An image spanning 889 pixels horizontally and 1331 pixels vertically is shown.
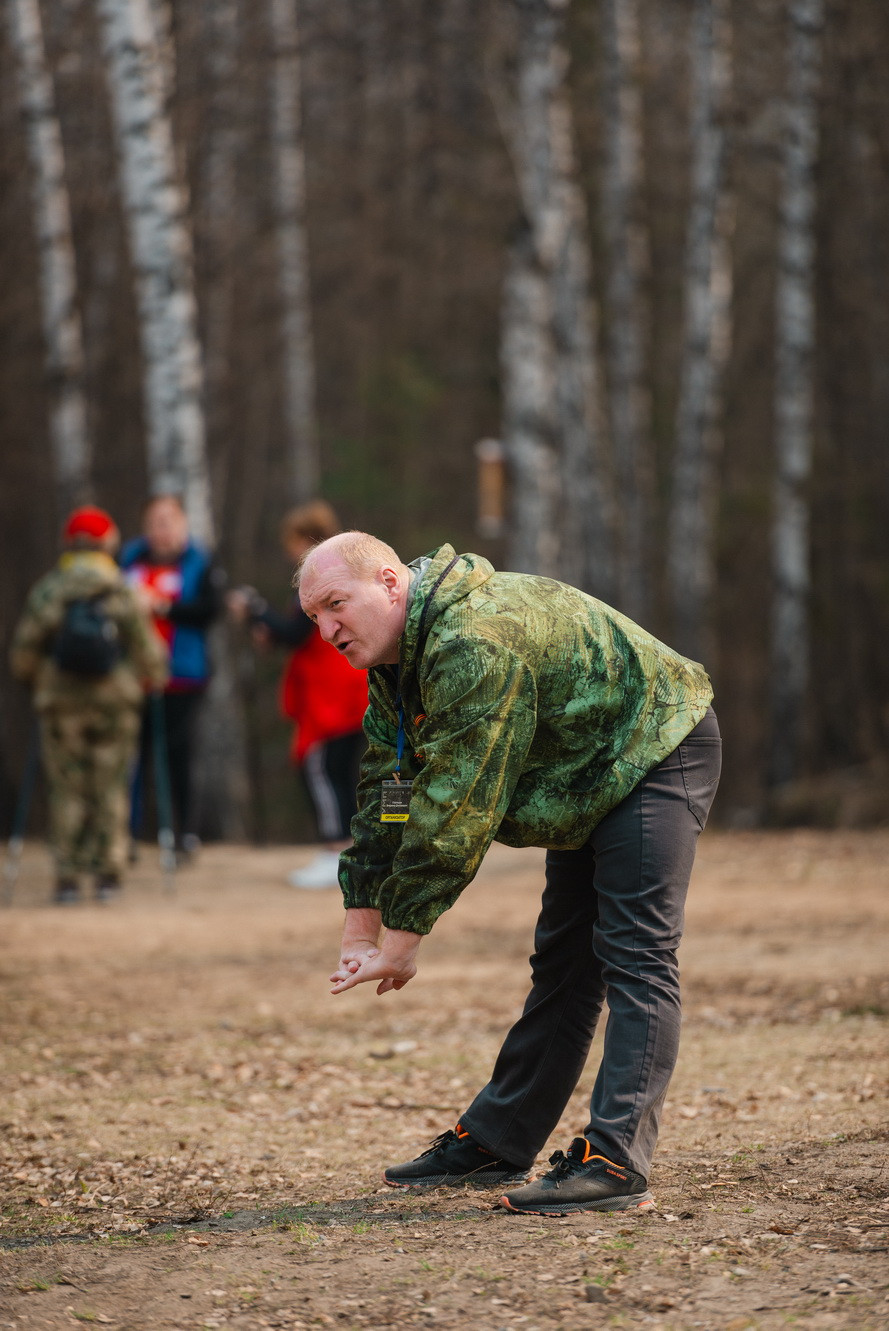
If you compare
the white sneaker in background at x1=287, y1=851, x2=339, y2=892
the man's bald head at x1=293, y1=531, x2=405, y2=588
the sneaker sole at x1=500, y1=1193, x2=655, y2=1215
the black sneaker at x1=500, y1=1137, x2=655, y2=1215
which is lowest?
the white sneaker in background at x1=287, y1=851, x2=339, y2=892

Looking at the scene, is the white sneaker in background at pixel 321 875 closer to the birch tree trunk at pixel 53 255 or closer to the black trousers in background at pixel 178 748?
the black trousers in background at pixel 178 748

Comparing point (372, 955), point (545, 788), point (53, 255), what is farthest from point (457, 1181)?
point (53, 255)

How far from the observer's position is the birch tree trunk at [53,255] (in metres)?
13.9

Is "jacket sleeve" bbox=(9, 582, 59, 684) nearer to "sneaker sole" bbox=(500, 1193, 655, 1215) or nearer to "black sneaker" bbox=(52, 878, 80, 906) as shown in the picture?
"black sneaker" bbox=(52, 878, 80, 906)

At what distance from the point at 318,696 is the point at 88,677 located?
137cm

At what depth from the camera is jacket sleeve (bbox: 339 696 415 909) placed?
367cm

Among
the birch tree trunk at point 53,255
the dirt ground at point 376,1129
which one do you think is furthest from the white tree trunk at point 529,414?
the dirt ground at point 376,1129

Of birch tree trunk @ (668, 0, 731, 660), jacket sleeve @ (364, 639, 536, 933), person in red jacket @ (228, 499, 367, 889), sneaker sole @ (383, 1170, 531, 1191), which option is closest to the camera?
jacket sleeve @ (364, 639, 536, 933)

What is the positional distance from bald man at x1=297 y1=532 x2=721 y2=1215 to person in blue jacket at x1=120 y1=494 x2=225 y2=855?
5841 mm

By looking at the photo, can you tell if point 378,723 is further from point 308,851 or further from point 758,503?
point 758,503

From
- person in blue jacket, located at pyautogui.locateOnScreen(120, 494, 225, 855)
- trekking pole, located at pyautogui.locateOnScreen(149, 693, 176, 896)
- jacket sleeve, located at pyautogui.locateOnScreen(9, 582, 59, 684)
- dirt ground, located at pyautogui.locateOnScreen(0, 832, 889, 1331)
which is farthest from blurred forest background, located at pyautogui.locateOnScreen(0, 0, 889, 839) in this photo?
dirt ground, located at pyautogui.locateOnScreen(0, 832, 889, 1331)

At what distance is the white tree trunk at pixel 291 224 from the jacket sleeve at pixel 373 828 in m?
15.8

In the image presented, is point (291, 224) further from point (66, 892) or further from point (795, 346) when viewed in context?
point (66, 892)

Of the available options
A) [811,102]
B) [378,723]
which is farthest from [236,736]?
[378,723]
